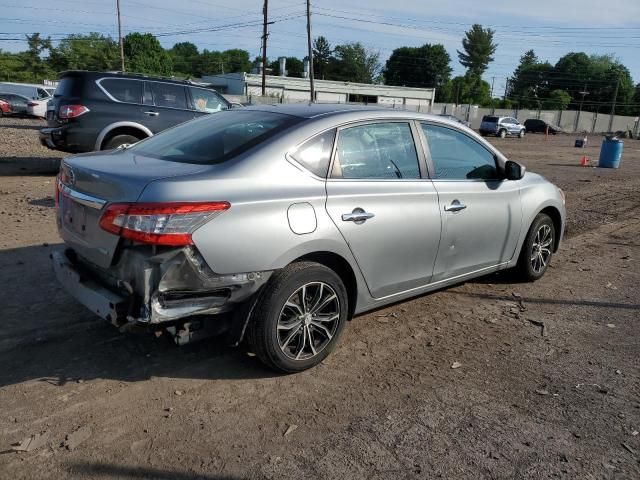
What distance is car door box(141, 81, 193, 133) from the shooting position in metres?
9.97

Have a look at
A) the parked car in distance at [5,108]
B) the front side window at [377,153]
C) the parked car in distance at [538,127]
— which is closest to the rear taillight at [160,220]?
the front side window at [377,153]

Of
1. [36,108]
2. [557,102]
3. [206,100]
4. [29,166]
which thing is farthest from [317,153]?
[557,102]

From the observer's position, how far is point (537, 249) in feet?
18.2

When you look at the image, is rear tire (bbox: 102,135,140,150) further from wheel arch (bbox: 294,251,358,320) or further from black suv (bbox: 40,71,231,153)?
wheel arch (bbox: 294,251,358,320)

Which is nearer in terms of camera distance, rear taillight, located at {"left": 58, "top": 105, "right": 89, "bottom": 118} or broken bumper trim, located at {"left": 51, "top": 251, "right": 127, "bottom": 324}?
broken bumper trim, located at {"left": 51, "top": 251, "right": 127, "bottom": 324}

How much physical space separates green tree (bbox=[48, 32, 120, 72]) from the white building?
19.2m

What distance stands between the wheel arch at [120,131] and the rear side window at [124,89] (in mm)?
500

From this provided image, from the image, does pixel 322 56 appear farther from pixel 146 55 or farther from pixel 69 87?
pixel 69 87

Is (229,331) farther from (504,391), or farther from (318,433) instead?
(504,391)

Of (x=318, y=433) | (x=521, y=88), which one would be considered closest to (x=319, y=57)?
(x=521, y=88)

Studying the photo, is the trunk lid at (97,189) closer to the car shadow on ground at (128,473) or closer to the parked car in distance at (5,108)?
the car shadow on ground at (128,473)

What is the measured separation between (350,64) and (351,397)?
11122 cm

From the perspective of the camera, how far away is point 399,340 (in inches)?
164

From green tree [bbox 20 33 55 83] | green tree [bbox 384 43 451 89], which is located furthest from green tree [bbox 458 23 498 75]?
green tree [bbox 20 33 55 83]
